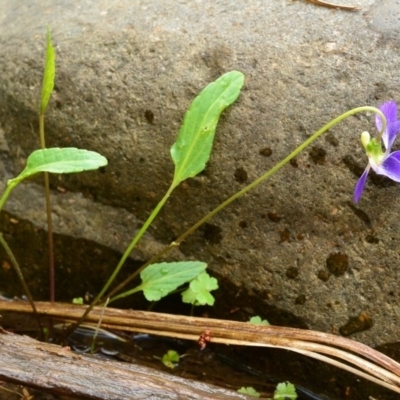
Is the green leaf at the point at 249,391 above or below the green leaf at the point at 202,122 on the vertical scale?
below

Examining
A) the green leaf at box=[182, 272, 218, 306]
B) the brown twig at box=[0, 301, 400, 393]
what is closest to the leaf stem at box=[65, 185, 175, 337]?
the brown twig at box=[0, 301, 400, 393]

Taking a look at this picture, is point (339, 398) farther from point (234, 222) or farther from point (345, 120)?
point (345, 120)

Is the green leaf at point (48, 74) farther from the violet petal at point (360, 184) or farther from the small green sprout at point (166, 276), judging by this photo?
the violet petal at point (360, 184)

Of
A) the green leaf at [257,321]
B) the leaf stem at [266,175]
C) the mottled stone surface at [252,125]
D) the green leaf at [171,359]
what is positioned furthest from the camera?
the green leaf at [171,359]

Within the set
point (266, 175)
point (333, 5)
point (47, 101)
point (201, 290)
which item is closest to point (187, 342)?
point (201, 290)

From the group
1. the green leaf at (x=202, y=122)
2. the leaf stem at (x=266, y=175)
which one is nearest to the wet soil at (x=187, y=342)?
the leaf stem at (x=266, y=175)

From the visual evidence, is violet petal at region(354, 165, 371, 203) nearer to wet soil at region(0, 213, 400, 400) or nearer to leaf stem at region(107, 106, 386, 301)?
leaf stem at region(107, 106, 386, 301)

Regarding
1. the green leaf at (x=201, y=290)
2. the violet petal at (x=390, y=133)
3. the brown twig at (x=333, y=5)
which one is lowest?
the green leaf at (x=201, y=290)
